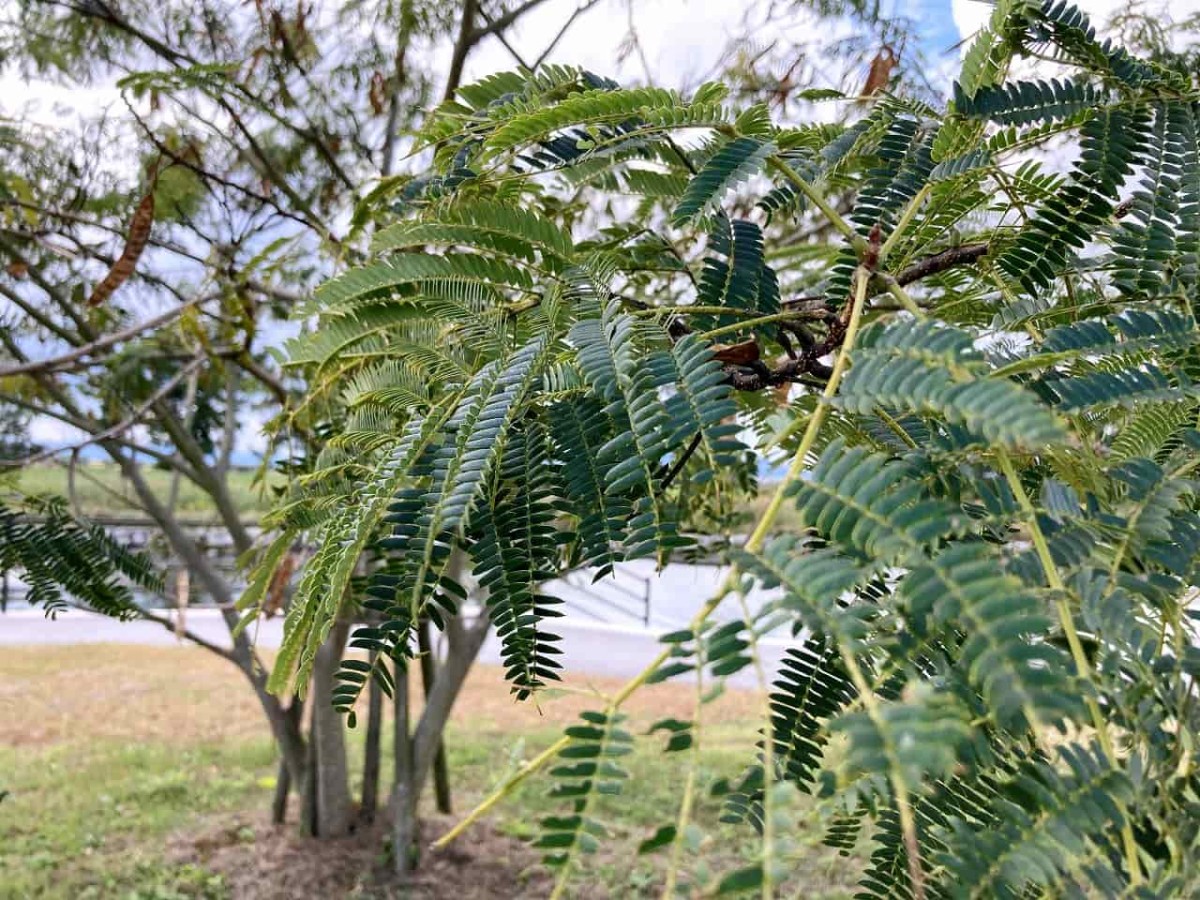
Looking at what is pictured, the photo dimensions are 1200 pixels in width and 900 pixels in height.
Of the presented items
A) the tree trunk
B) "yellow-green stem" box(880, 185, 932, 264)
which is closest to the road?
the tree trunk

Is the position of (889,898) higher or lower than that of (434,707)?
lower

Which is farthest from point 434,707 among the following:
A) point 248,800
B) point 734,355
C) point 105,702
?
point 105,702

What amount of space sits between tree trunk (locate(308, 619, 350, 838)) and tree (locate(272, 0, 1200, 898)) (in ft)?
5.43

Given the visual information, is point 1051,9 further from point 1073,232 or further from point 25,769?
point 25,769

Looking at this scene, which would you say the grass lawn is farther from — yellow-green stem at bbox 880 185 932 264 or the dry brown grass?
yellow-green stem at bbox 880 185 932 264

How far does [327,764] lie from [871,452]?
7.13ft

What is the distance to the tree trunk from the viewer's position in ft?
6.82

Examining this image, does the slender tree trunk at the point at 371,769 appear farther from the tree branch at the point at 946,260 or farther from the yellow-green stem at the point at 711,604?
the yellow-green stem at the point at 711,604

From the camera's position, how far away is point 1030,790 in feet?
0.87

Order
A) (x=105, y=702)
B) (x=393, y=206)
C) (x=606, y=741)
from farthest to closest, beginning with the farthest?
(x=105, y=702) → (x=393, y=206) → (x=606, y=741)

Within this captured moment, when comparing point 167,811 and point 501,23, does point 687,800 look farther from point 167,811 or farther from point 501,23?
point 167,811

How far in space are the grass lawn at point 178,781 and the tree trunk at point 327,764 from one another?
13 cm

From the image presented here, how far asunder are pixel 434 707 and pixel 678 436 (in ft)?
6.49

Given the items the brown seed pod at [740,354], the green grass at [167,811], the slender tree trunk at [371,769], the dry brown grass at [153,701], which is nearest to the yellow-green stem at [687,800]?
the brown seed pod at [740,354]
